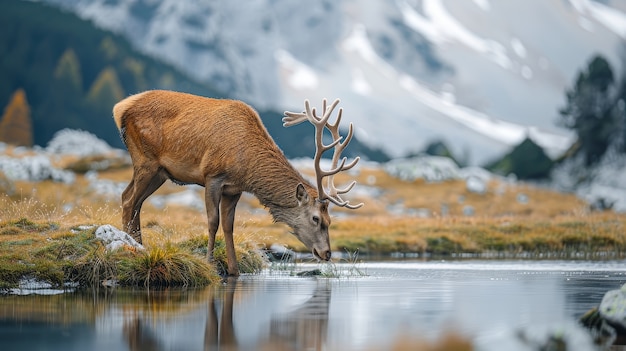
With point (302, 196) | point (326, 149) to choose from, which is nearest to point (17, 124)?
point (302, 196)

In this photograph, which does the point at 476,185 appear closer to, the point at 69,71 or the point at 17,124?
the point at 17,124

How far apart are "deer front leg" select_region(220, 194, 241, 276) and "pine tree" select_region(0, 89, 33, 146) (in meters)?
118

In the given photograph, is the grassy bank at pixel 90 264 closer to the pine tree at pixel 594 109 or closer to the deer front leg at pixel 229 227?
the deer front leg at pixel 229 227

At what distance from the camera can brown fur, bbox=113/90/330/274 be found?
59.9 feet

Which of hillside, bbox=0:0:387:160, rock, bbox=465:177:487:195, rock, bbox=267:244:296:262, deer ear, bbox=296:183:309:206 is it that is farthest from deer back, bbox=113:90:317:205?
hillside, bbox=0:0:387:160

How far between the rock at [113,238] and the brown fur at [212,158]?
77.0 inches

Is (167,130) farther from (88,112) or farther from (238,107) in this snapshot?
(88,112)

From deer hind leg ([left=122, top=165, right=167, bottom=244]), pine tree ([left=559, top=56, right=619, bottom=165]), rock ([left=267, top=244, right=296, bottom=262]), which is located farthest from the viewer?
pine tree ([left=559, top=56, right=619, bottom=165])

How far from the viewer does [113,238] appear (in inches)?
663

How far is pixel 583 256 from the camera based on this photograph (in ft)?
90.9

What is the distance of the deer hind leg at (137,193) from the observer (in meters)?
19.3

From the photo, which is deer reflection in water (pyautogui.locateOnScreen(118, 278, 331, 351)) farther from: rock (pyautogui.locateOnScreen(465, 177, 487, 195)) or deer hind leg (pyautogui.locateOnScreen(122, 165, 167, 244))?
rock (pyautogui.locateOnScreen(465, 177, 487, 195))

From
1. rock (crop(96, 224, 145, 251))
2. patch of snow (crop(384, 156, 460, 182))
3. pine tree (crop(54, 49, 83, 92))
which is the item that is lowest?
rock (crop(96, 224, 145, 251))

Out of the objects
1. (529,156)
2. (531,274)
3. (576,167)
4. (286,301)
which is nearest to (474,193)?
(576,167)
